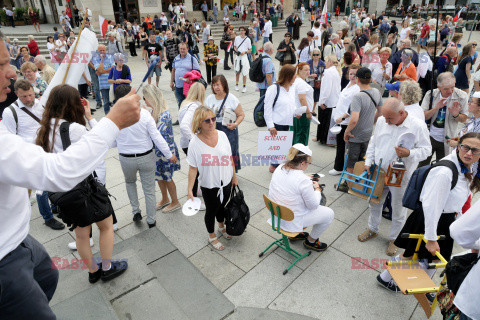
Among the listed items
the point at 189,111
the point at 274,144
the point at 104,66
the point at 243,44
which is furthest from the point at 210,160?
the point at 243,44

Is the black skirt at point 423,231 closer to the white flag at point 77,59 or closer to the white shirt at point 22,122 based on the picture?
the white flag at point 77,59

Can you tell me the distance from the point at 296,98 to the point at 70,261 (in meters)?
4.32

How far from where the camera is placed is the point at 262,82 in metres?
8.28

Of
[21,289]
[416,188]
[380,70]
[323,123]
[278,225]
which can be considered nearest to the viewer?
[21,289]

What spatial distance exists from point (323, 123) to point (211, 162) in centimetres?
400

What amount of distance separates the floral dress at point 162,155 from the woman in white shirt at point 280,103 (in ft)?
5.88

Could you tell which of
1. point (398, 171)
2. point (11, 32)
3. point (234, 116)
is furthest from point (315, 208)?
point (11, 32)

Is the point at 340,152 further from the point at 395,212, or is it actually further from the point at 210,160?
the point at 210,160

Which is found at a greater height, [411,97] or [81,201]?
[411,97]

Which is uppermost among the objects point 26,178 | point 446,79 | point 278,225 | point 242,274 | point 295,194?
point 26,178

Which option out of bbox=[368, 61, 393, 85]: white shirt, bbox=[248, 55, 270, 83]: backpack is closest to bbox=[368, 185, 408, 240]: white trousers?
bbox=[368, 61, 393, 85]: white shirt

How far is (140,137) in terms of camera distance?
3.82 metres

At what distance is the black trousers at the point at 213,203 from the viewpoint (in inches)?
147

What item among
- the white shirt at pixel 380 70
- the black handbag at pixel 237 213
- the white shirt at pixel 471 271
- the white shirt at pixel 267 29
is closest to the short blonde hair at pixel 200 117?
the black handbag at pixel 237 213
